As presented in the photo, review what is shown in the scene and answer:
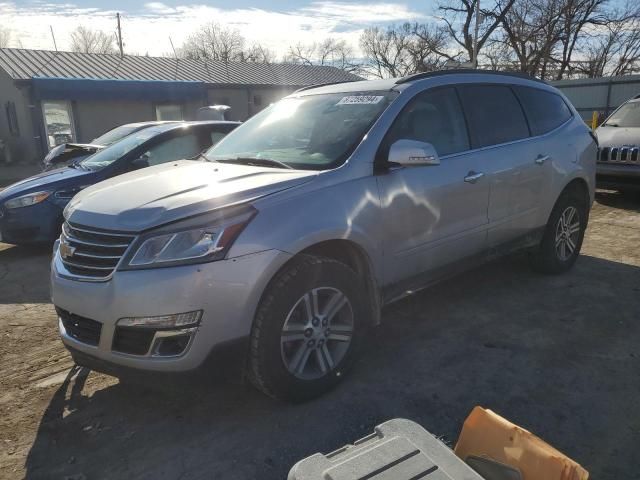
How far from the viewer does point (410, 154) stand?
3135mm

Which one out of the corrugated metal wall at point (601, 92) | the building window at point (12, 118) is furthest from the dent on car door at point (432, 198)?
the building window at point (12, 118)

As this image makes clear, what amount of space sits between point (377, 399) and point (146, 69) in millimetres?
23697

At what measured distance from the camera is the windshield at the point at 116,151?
6.35m

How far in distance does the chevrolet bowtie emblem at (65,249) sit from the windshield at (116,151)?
3.49 metres

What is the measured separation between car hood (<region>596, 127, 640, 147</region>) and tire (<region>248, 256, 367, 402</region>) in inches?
281

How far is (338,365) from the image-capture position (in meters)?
3.04

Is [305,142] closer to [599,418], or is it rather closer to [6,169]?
[599,418]

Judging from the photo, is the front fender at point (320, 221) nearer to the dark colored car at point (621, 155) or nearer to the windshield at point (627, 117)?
the dark colored car at point (621, 155)

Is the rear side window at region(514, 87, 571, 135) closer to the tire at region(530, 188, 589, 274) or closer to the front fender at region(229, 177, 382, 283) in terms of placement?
the tire at region(530, 188, 589, 274)

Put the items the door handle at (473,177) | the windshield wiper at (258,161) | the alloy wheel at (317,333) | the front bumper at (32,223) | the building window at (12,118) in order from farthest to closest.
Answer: the building window at (12,118)
the front bumper at (32,223)
the door handle at (473,177)
the windshield wiper at (258,161)
the alloy wheel at (317,333)

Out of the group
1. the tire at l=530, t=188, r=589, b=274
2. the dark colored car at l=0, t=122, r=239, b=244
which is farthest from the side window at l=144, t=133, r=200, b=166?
the tire at l=530, t=188, r=589, b=274

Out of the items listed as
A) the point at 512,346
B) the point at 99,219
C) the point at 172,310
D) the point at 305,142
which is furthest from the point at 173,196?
the point at 512,346

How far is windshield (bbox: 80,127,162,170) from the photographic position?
6352 mm

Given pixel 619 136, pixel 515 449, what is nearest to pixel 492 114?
pixel 515 449
